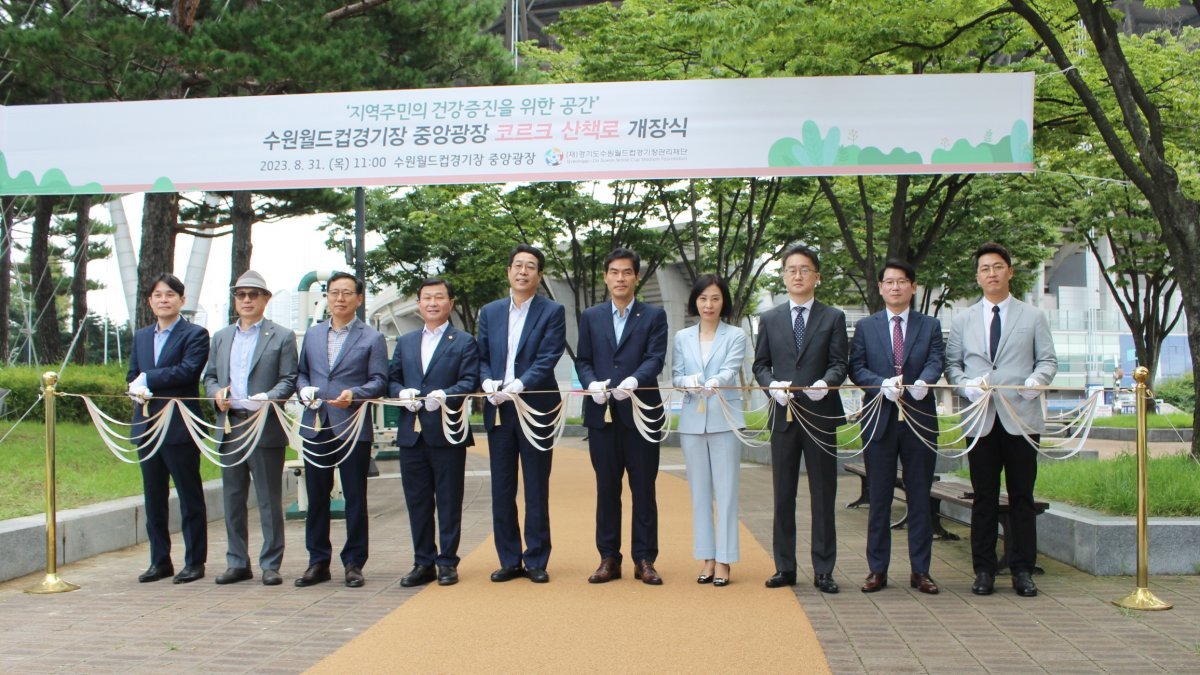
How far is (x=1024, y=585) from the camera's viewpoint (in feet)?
18.7

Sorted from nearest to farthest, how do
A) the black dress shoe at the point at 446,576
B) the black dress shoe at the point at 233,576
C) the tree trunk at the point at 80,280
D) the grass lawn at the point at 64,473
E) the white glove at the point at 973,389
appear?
1. the white glove at the point at 973,389
2. the black dress shoe at the point at 446,576
3. the black dress shoe at the point at 233,576
4. the grass lawn at the point at 64,473
5. the tree trunk at the point at 80,280

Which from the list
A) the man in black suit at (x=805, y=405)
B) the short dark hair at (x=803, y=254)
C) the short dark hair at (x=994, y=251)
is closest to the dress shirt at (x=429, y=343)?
the man in black suit at (x=805, y=405)

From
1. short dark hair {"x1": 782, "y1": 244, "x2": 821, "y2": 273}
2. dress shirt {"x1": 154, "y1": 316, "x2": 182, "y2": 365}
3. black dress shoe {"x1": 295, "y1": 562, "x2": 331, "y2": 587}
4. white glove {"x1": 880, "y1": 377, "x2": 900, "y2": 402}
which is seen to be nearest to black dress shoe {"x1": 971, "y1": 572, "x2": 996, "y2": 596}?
white glove {"x1": 880, "y1": 377, "x2": 900, "y2": 402}

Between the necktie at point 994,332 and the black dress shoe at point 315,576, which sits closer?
the necktie at point 994,332

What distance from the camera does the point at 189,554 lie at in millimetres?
6473

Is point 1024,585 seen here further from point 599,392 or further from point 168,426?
point 168,426

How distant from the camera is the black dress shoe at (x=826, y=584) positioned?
580 cm

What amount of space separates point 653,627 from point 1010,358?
2.49 m

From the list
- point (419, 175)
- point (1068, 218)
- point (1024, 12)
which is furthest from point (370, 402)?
point (1068, 218)

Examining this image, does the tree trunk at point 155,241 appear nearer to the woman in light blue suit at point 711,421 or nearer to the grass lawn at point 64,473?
the grass lawn at point 64,473

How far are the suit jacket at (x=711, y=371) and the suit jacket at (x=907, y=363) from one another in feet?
2.17

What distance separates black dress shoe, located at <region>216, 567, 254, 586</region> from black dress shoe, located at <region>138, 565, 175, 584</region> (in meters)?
0.34

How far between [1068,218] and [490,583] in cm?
1681

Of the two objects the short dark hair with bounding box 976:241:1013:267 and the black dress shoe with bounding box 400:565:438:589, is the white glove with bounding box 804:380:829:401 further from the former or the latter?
the black dress shoe with bounding box 400:565:438:589
